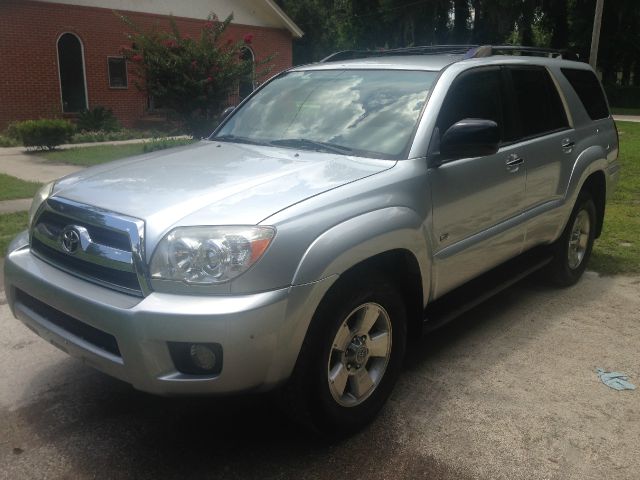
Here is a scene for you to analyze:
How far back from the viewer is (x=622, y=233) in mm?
6859

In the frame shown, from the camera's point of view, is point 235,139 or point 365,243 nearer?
point 365,243

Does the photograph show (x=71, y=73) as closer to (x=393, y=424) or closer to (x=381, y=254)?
(x=381, y=254)

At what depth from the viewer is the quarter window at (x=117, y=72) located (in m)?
19.2

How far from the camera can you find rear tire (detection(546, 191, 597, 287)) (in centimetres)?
509

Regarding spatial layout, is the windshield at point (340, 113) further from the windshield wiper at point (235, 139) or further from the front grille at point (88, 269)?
the front grille at point (88, 269)

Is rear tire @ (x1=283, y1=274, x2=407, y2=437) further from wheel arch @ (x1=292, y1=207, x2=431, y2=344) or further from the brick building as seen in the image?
the brick building

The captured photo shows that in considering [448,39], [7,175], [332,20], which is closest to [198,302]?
[7,175]

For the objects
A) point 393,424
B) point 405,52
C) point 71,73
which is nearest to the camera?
point 393,424

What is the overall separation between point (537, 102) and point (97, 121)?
16120 mm

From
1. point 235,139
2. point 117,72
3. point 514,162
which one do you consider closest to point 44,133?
point 117,72

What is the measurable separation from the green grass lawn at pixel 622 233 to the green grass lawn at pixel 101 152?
8220 mm

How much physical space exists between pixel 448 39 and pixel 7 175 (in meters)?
28.3

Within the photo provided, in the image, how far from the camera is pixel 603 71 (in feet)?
113

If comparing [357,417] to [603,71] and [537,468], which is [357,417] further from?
[603,71]
